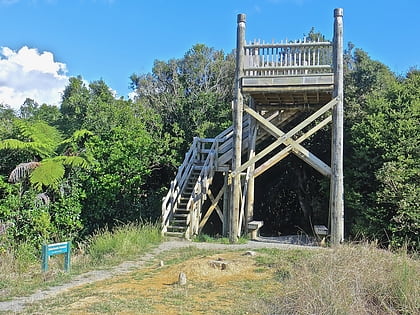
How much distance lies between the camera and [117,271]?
9055 mm

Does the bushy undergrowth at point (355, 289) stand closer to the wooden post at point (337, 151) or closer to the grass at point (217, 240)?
the wooden post at point (337, 151)

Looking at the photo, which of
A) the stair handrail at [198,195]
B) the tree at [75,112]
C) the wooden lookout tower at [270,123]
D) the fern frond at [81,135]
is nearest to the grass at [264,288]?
the wooden lookout tower at [270,123]

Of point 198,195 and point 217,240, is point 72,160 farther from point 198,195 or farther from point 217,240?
point 217,240

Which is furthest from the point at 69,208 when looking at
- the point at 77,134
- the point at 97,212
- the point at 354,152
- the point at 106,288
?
the point at 354,152

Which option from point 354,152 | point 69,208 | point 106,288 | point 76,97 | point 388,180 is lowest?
point 106,288

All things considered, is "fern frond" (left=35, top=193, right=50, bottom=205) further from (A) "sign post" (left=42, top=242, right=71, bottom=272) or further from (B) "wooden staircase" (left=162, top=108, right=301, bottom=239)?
(A) "sign post" (left=42, top=242, right=71, bottom=272)

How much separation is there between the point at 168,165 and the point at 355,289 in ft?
41.0

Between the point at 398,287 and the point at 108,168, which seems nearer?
the point at 398,287

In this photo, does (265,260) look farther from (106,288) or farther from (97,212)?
(97,212)

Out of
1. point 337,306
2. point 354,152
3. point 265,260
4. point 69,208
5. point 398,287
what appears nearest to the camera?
point 337,306

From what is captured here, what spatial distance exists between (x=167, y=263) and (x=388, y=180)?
18.6 ft

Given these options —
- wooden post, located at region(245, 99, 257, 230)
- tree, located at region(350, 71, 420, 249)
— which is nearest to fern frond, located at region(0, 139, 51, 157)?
wooden post, located at region(245, 99, 257, 230)

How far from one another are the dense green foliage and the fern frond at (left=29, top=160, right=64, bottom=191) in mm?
29

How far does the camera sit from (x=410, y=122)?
1223cm
